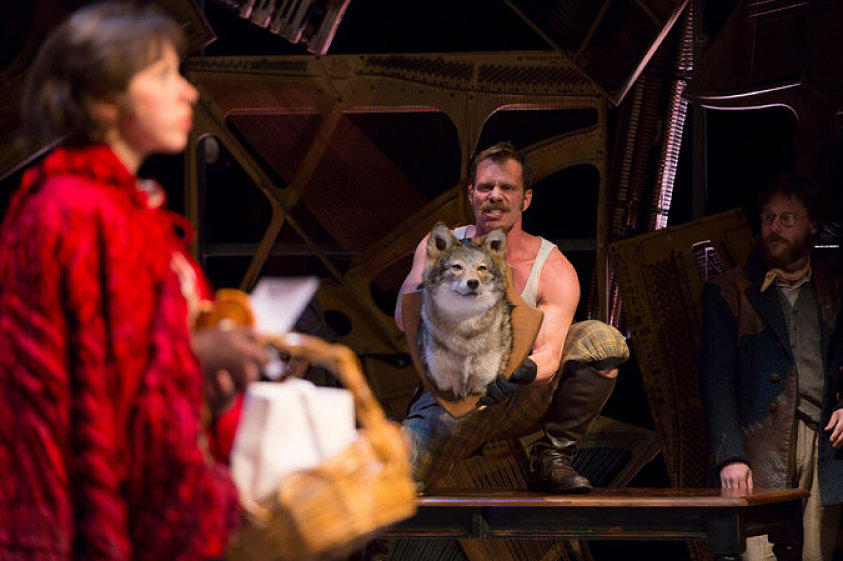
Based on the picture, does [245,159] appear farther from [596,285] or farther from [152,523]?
[152,523]

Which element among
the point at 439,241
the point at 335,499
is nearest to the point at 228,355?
the point at 335,499

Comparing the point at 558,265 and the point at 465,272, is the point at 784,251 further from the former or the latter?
the point at 465,272

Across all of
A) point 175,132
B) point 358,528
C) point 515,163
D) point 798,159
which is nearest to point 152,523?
point 358,528

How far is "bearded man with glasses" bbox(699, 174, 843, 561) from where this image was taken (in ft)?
15.6

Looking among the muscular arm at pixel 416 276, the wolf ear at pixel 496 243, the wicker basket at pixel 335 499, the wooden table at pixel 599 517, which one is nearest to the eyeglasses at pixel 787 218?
the wooden table at pixel 599 517

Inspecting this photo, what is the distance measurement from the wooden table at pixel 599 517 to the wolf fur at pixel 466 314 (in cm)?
41

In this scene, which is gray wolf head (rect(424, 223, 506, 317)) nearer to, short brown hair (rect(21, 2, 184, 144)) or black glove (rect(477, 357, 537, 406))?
black glove (rect(477, 357, 537, 406))

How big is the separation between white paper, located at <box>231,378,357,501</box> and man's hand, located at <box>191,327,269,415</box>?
2.5 inches

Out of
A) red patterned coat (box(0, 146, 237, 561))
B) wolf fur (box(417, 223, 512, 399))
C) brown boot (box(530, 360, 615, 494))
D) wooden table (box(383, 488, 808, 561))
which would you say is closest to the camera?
red patterned coat (box(0, 146, 237, 561))

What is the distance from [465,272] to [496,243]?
192 millimetres

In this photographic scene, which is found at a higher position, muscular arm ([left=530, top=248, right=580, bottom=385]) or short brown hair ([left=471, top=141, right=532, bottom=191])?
short brown hair ([left=471, top=141, right=532, bottom=191])

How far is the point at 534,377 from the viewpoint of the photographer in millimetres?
4340

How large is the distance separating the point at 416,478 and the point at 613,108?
7.12ft

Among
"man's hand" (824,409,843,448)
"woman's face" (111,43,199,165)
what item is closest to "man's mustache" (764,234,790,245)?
"man's hand" (824,409,843,448)
